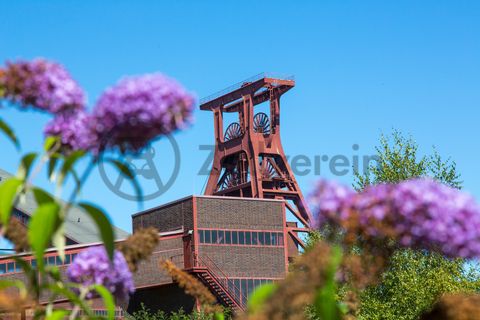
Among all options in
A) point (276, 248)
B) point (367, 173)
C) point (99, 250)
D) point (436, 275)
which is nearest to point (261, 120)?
point (276, 248)

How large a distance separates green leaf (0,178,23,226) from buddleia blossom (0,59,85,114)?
410mm

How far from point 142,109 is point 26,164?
36.4 inches

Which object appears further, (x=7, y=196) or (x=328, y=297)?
(x=7, y=196)

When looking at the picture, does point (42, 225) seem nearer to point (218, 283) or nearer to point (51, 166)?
point (51, 166)

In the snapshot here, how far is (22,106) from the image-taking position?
15.0ft

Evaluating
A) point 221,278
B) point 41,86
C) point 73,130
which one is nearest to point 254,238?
point 221,278

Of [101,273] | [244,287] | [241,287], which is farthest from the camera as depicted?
[244,287]

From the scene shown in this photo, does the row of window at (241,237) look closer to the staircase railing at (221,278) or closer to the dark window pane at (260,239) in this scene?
the dark window pane at (260,239)

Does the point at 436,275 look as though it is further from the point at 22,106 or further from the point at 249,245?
the point at 22,106

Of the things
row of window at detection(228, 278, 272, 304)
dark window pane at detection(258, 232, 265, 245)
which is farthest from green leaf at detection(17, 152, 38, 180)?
dark window pane at detection(258, 232, 265, 245)

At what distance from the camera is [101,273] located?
16.9ft

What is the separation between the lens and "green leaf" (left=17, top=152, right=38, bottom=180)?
469cm

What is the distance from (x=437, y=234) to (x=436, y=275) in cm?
3292

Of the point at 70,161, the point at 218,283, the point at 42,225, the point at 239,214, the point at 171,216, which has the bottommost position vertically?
the point at 42,225
